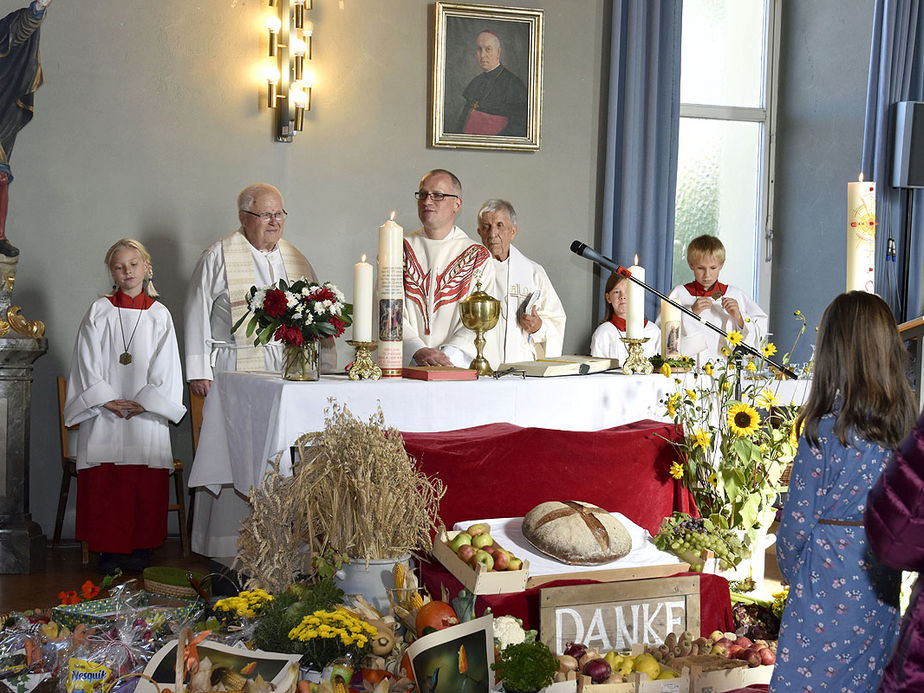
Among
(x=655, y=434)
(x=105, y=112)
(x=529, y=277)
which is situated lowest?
(x=655, y=434)

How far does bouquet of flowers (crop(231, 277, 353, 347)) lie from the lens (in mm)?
3352

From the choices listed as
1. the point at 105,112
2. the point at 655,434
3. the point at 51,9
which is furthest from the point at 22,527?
the point at 655,434

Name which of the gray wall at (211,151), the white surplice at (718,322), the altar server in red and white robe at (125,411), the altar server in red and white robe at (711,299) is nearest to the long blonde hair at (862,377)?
the white surplice at (718,322)

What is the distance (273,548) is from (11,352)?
268 cm

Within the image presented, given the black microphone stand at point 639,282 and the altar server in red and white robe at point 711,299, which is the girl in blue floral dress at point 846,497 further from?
the altar server in red and white robe at point 711,299

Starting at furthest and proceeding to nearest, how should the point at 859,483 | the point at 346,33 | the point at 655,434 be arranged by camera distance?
the point at 346,33 < the point at 655,434 < the point at 859,483

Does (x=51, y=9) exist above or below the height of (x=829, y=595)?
above

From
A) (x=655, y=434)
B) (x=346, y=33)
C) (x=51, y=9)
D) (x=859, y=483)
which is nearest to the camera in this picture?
(x=859, y=483)

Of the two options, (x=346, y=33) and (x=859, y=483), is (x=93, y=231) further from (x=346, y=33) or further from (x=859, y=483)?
(x=859, y=483)

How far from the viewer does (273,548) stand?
3.17m

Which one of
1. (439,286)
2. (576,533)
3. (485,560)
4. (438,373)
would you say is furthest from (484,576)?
(439,286)

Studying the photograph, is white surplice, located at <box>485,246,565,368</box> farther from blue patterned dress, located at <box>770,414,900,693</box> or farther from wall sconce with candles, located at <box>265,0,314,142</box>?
blue patterned dress, located at <box>770,414,900,693</box>

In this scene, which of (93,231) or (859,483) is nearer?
(859,483)

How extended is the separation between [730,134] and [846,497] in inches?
214
